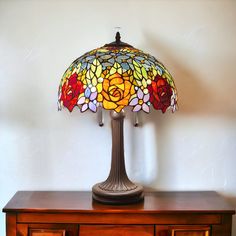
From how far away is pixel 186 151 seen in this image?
167 cm

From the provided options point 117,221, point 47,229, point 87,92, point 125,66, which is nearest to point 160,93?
point 125,66

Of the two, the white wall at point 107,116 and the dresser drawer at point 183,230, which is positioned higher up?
the white wall at point 107,116

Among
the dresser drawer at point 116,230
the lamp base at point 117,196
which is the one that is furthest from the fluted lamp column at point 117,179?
the dresser drawer at point 116,230

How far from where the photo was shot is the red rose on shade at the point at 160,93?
124 cm

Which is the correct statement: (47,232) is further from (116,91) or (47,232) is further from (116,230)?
(116,91)

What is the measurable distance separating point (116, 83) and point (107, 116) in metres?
0.47

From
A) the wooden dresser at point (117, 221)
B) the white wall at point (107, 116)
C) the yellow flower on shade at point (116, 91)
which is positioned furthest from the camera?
the white wall at point (107, 116)

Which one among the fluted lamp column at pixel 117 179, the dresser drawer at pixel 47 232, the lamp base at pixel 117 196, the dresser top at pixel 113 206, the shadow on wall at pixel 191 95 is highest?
the shadow on wall at pixel 191 95

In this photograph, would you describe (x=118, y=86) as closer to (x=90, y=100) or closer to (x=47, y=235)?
(x=90, y=100)

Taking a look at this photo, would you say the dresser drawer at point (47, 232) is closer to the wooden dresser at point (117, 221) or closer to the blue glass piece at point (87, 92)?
the wooden dresser at point (117, 221)

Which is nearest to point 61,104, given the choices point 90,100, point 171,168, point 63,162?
point 90,100

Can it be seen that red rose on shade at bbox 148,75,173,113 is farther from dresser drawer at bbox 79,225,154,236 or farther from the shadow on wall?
dresser drawer at bbox 79,225,154,236

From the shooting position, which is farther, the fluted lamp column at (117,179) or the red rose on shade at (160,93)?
the fluted lamp column at (117,179)

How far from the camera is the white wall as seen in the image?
163cm
